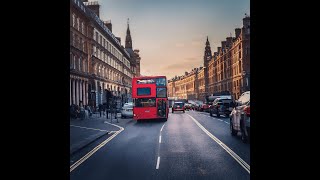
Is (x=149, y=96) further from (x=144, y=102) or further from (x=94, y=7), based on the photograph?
(x=94, y=7)

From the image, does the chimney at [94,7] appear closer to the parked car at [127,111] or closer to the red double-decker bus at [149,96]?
the parked car at [127,111]

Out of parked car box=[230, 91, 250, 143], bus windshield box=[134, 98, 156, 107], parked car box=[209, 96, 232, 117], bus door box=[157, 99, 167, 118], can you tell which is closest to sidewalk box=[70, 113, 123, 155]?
bus windshield box=[134, 98, 156, 107]

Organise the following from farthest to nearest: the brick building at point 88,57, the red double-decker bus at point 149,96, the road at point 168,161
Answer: the brick building at point 88,57, the red double-decker bus at point 149,96, the road at point 168,161

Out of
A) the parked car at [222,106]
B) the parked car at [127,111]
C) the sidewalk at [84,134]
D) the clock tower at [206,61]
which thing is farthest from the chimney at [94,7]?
the clock tower at [206,61]

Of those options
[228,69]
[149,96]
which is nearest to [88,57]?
[149,96]

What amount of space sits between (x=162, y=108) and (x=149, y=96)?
1959 mm

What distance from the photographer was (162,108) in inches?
1196

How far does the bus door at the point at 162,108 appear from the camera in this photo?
2977 cm
